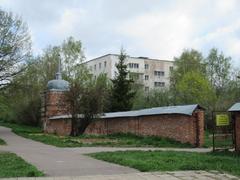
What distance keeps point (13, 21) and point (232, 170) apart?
104ft

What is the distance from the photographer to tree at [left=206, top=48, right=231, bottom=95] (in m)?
66.2

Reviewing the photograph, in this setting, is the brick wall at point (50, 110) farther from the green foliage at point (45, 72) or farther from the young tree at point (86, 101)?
the young tree at point (86, 101)

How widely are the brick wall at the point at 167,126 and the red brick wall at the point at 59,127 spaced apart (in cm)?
571

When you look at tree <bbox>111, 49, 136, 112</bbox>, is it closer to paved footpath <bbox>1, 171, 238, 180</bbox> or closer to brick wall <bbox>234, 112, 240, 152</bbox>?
brick wall <bbox>234, 112, 240, 152</bbox>

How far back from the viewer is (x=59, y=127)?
39.5 meters

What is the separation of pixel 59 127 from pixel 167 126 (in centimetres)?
1618

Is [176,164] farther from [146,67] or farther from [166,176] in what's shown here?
[146,67]

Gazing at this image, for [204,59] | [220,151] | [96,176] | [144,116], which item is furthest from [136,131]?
[204,59]

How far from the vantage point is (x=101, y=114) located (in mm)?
31406

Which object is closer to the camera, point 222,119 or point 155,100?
point 222,119

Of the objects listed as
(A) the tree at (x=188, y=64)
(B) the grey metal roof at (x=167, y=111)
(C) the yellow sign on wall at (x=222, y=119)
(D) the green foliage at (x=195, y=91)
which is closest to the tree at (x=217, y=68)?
(A) the tree at (x=188, y=64)

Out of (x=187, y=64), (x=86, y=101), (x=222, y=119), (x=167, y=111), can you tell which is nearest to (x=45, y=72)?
(x=187, y=64)

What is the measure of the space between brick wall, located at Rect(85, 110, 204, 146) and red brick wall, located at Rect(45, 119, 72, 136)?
225 inches

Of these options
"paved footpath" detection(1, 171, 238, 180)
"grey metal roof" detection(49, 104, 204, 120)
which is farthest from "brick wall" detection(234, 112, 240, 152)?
"grey metal roof" detection(49, 104, 204, 120)
